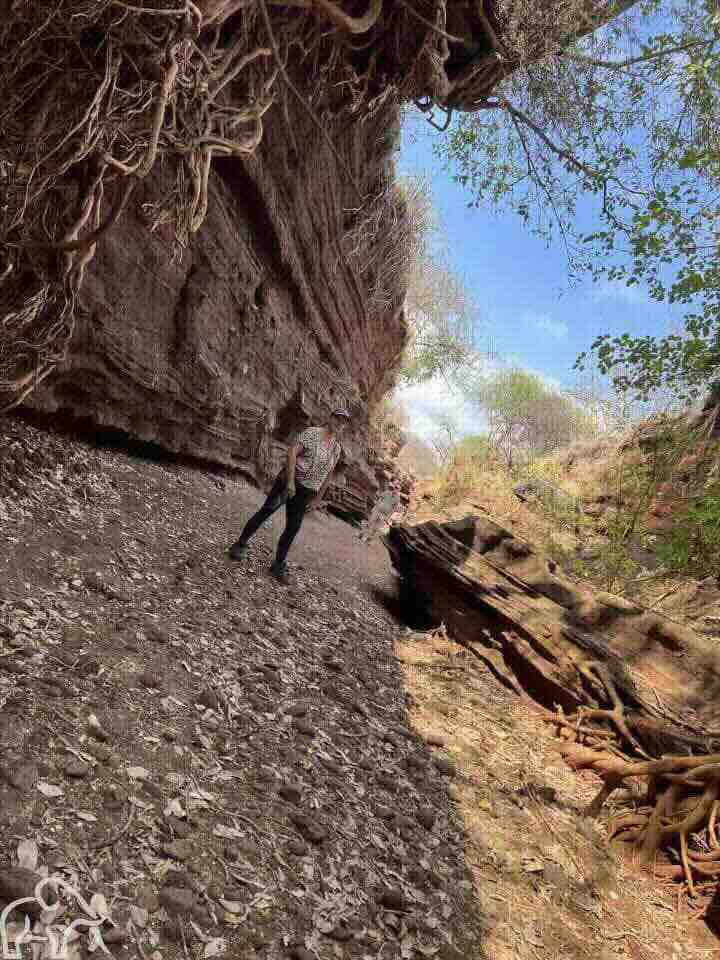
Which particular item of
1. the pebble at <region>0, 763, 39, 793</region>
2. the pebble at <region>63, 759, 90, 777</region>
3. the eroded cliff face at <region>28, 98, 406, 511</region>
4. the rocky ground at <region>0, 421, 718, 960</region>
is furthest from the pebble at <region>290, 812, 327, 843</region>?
the eroded cliff face at <region>28, 98, 406, 511</region>

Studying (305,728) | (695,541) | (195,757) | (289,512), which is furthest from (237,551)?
(695,541)

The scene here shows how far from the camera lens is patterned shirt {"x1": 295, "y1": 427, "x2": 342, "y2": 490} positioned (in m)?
5.73

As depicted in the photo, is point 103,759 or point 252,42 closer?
point 103,759

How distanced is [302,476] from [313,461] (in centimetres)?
20

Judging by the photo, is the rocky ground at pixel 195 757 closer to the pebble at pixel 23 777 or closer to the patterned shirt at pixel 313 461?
the pebble at pixel 23 777

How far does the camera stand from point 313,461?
5730mm

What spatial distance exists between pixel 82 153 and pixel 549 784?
547 centimetres

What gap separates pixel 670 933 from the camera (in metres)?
2.94

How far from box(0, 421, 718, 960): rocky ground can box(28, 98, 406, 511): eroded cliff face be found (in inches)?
45.4

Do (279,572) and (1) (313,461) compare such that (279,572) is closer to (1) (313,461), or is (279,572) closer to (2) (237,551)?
(2) (237,551)

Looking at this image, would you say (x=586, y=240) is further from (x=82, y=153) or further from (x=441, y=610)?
(x=82, y=153)

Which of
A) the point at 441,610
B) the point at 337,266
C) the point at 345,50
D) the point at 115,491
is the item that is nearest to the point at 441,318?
the point at 337,266

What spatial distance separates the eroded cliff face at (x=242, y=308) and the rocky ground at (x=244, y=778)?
115cm

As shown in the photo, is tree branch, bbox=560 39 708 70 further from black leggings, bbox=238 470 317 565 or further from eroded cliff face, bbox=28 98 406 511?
black leggings, bbox=238 470 317 565
